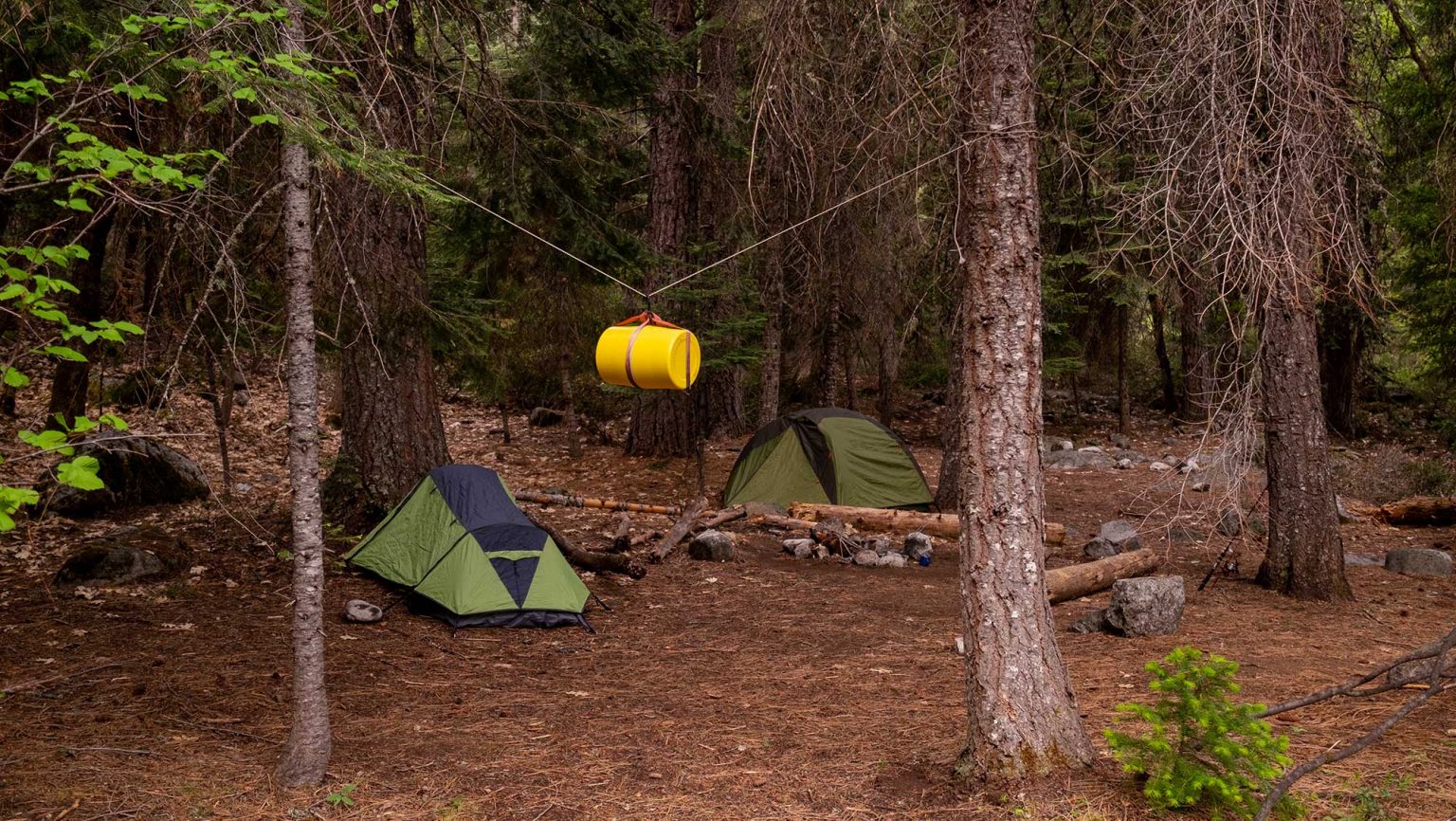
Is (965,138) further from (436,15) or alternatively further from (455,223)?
(455,223)

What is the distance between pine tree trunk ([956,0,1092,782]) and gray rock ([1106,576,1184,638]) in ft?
9.74

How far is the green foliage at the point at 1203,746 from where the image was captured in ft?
11.4

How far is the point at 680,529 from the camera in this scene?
9938 mm

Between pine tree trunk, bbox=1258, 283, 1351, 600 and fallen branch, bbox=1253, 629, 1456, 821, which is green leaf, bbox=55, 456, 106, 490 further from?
pine tree trunk, bbox=1258, 283, 1351, 600

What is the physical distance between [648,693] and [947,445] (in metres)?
6.97

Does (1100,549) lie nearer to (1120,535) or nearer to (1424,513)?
(1120,535)

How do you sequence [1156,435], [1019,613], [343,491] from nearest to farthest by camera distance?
[1019,613] < [343,491] < [1156,435]

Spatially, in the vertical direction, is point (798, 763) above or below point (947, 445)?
below

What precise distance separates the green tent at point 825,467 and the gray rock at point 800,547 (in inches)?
65.5

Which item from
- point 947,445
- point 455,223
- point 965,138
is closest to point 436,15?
point 455,223

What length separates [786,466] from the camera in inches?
471

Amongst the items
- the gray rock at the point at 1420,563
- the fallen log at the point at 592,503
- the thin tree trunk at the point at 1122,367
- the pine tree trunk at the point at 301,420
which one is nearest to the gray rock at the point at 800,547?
the fallen log at the point at 592,503

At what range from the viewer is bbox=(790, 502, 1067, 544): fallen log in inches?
424

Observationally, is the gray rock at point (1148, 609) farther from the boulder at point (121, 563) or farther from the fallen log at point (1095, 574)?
the boulder at point (121, 563)
